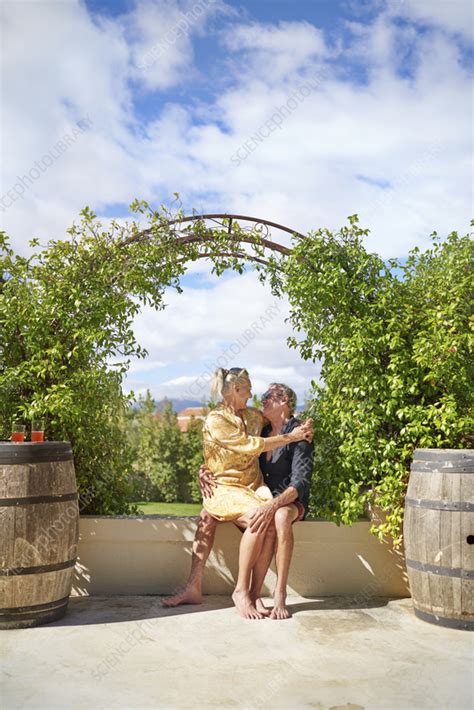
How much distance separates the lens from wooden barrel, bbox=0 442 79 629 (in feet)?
11.7

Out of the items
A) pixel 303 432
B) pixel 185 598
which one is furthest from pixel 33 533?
pixel 303 432

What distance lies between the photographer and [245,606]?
3.90 m

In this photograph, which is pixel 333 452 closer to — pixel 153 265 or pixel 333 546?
pixel 333 546

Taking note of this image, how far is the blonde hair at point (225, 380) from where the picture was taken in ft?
14.2

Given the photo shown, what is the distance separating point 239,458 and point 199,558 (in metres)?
0.69

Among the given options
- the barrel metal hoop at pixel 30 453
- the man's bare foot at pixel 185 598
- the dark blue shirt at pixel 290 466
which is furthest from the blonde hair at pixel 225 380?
the man's bare foot at pixel 185 598

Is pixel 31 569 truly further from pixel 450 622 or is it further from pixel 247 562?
pixel 450 622

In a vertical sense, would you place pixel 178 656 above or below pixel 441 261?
below

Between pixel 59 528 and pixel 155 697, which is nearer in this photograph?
pixel 155 697

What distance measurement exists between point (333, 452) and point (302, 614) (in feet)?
3.70

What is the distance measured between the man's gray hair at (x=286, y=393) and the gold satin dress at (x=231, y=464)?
344mm

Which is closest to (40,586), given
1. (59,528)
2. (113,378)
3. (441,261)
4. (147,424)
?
(59,528)

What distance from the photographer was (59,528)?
3.68m

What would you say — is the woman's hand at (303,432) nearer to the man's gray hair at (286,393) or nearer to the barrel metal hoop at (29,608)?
the man's gray hair at (286,393)
